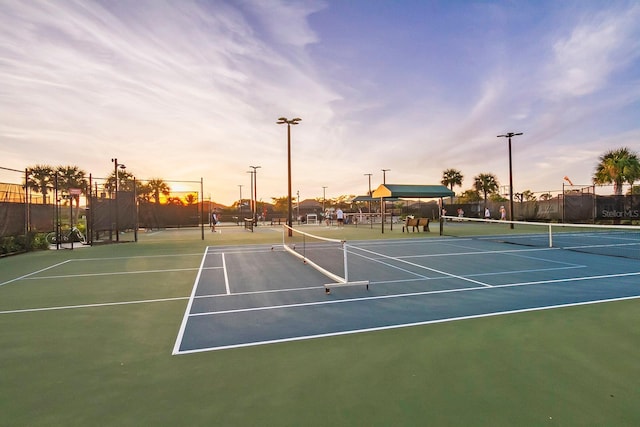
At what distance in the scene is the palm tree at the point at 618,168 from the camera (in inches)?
1231

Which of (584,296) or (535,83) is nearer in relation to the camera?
(584,296)

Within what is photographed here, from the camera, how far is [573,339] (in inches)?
164

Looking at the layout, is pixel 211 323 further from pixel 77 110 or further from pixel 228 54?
pixel 77 110

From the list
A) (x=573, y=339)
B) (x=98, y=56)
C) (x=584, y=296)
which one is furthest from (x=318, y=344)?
(x=98, y=56)

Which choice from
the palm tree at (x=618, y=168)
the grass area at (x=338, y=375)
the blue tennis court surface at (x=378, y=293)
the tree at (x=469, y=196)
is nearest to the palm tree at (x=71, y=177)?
the blue tennis court surface at (x=378, y=293)

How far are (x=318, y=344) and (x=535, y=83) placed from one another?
20885 millimetres

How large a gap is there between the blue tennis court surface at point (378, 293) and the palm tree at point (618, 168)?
2824 centimetres

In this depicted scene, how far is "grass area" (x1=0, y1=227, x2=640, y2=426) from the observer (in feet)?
8.65

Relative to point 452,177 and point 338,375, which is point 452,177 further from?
point 338,375

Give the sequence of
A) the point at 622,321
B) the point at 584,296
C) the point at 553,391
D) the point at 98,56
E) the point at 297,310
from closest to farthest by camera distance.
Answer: the point at 553,391 → the point at 622,321 → the point at 297,310 → the point at 584,296 → the point at 98,56

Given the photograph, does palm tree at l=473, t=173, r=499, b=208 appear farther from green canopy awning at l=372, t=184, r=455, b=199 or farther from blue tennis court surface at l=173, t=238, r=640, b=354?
blue tennis court surface at l=173, t=238, r=640, b=354

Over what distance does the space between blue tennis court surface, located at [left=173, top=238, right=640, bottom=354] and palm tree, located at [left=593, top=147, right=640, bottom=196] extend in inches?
1112

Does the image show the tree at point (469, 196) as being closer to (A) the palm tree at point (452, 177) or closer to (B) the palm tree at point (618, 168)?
(A) the palm tree at point (452, 177)

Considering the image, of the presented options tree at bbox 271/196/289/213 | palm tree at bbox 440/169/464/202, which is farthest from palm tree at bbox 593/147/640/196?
tree at bbox 271/196/289/213
